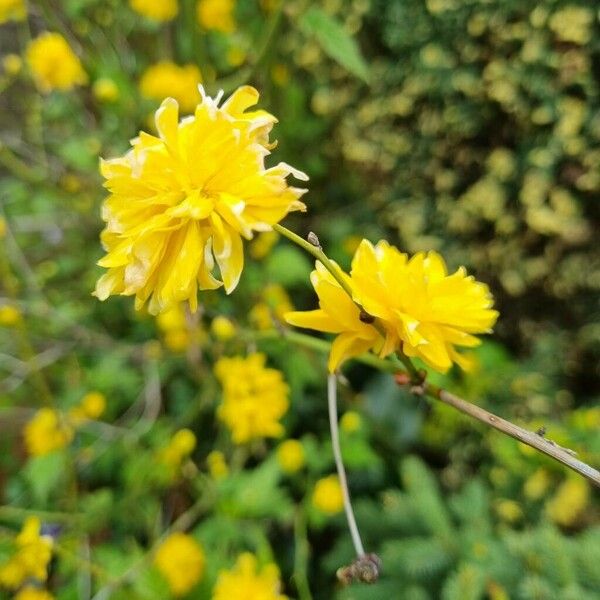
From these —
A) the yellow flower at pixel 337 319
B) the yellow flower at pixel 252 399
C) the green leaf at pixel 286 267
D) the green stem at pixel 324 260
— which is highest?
the green stem at pixel 324 260

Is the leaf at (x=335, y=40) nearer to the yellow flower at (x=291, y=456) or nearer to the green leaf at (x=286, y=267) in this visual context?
the green leaf at (x=286, y=267)

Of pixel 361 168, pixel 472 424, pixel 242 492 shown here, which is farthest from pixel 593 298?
pixel 242 492

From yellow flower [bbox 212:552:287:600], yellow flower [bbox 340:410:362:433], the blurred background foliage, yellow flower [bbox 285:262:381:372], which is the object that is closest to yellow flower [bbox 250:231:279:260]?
the blurred background foliage

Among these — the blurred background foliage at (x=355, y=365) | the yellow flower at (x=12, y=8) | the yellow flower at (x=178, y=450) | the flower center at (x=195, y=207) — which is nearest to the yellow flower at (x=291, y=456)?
the blurred background foliage at (x=355, y=365)

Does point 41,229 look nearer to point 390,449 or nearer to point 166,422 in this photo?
point 166,422

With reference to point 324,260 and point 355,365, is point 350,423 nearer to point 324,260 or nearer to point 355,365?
point 355,365

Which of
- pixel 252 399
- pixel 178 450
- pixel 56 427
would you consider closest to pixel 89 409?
pixel 56 427
